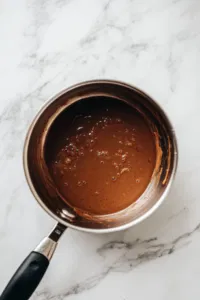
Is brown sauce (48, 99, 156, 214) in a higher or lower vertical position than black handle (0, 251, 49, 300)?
higher

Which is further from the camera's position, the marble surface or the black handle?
the marble surface

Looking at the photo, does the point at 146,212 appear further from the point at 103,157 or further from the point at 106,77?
the point at 106,77

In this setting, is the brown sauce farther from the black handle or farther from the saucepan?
the black handle

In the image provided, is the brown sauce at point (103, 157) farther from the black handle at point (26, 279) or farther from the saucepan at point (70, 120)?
the black handle at point (26, 279)

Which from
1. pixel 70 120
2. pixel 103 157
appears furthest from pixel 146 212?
pixel 70 120

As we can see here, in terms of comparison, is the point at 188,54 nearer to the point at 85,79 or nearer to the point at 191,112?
the point at 191,112

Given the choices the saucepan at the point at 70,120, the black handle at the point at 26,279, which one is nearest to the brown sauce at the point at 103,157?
the saucepan at the point at 70,120

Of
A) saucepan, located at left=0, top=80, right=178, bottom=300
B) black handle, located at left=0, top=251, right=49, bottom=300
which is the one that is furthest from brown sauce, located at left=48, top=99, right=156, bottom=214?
black handle, located at left=0, top=251, right=49, bottom=300
